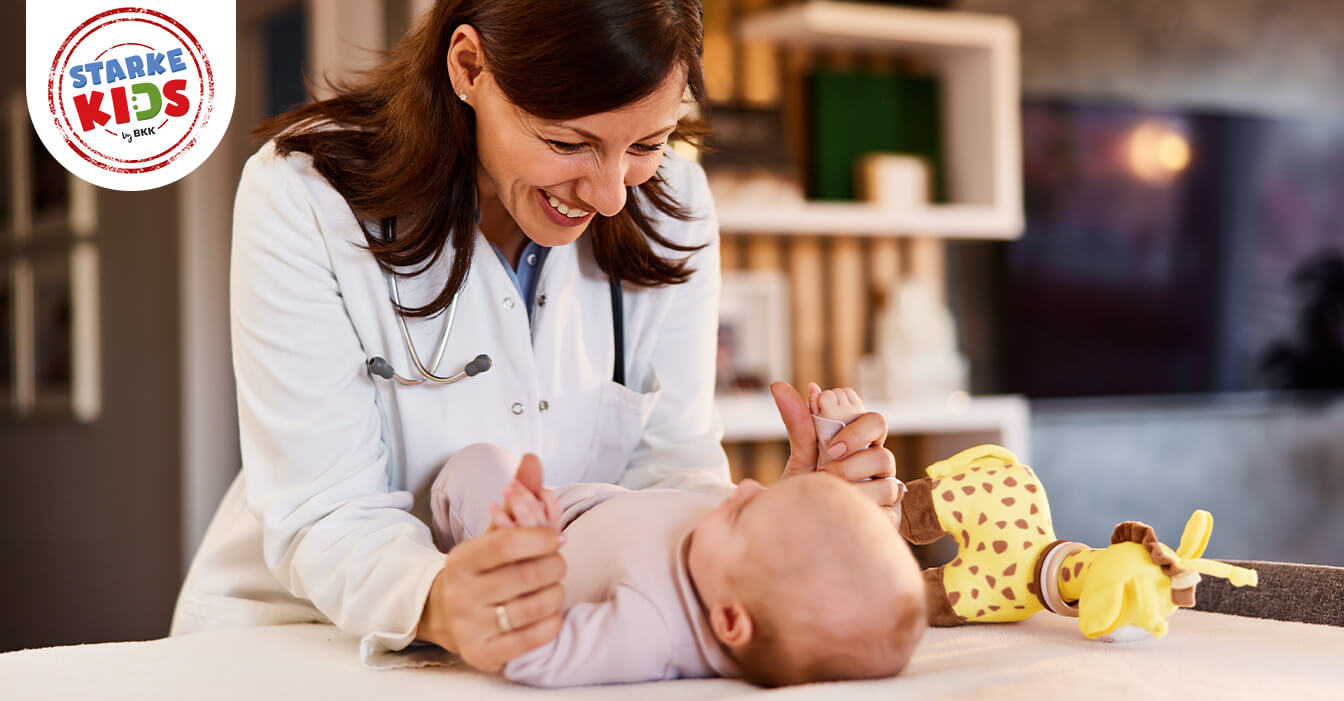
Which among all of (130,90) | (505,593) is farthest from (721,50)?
(505,593)

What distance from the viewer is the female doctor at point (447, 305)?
1.11m

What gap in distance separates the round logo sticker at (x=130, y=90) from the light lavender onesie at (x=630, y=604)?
828 millimetres

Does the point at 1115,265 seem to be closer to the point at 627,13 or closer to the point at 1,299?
the point at 627,13

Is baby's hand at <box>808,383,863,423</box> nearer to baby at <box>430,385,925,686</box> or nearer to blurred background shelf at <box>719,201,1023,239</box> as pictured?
baby at <box>430,385,925,686</box>

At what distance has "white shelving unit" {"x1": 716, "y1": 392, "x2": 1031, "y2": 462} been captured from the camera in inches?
123

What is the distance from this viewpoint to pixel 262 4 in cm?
380

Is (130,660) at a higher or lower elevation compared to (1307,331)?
lower

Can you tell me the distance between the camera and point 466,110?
1255mm

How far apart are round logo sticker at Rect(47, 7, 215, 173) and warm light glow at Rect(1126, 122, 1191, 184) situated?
3.16 metres

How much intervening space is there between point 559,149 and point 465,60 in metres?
0.14

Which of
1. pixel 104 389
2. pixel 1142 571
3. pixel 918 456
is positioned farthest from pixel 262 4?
pixel 1142 571

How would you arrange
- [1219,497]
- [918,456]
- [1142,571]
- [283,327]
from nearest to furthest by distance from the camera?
[1142,571] < [283,327] < [918,456] < [1219,497]

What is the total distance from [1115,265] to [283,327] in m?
3.35

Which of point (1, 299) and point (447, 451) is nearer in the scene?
point (447, 451)
